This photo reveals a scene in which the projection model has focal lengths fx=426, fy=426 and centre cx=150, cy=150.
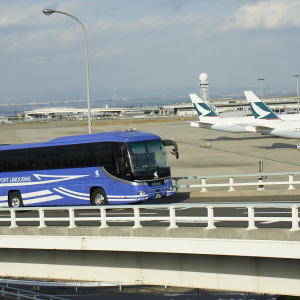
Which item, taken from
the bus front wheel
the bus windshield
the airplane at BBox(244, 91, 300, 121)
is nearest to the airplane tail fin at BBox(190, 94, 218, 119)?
the airplane at BBox(244, 91, 300, 121)

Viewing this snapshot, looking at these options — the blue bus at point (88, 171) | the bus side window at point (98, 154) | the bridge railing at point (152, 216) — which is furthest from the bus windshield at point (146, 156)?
the bridge railing at point (152, 216)

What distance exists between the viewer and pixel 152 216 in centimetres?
1811

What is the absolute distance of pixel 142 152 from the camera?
20.9m

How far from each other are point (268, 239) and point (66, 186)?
13.4 meters

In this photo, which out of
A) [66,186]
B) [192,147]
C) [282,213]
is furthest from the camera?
[192,147]

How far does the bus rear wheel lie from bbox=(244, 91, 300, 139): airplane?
129 feet

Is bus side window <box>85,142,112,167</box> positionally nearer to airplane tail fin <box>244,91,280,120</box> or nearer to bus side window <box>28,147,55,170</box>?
bus side window <box>28,147,55,170</box>

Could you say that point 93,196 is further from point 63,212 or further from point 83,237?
point 83,237

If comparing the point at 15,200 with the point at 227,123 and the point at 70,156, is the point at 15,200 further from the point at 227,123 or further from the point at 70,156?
the point at 227,123

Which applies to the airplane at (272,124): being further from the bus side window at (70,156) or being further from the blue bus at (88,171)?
the bus side window at (70,156)

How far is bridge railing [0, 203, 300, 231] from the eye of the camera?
39.2 feet

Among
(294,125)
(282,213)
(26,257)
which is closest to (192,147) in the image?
(294,125)

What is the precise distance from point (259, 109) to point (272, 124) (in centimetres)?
693

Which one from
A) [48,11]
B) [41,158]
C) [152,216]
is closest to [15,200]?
[41,158]
